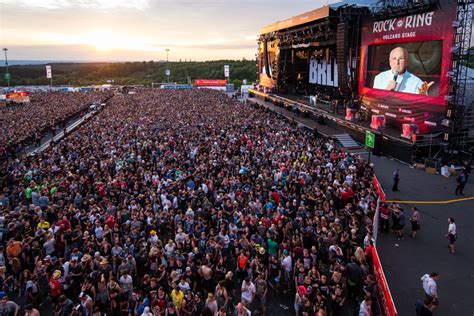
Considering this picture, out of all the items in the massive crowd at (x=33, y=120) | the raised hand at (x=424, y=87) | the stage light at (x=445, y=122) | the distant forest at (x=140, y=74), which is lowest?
the massive crowd at (x=33, y=120)

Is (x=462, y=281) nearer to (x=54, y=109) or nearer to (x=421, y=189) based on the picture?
(x=421, y=189)

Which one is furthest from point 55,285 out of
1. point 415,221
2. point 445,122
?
point 445,122

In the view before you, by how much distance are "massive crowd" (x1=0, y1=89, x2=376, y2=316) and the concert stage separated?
400cm

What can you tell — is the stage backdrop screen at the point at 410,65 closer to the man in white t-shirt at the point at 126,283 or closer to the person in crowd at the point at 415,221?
the person in crowd at the point at 415,221

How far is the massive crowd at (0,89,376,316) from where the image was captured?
6.80m

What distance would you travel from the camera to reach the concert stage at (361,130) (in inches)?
716

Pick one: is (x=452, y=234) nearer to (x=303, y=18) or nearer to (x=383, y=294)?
(x=383, y=294)

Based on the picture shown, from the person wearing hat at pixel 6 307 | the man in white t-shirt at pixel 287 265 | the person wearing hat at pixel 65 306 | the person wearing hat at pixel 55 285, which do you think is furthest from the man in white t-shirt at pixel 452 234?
the person wearing hat at pixel 6 307

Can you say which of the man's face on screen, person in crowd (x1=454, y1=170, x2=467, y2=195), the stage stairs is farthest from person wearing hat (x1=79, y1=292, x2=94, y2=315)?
the man's face on screen

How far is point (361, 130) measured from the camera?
71.1 feet

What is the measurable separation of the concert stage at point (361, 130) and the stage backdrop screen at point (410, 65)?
1.20 metres

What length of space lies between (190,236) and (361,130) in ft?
52.0

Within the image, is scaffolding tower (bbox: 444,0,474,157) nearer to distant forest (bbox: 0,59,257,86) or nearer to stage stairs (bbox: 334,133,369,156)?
stage stairs (bbox: 334,133,369,156)

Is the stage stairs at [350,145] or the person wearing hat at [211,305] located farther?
the stage stairs at [350,145]
